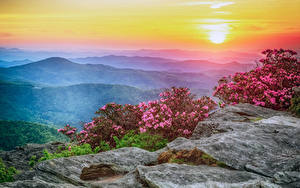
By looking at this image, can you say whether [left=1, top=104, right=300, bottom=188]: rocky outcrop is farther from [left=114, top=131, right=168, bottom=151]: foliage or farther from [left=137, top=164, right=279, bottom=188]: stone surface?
[left=114, top=131, right=168, bottom=151]: foliage

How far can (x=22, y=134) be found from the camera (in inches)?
2795

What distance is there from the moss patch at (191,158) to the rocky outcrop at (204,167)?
0.06ft

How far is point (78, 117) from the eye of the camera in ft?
630

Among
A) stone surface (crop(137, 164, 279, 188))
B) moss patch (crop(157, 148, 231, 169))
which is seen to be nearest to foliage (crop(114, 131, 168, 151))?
moss patch (crop(157, 148, 231, 169))

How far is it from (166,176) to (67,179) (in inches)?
78.2

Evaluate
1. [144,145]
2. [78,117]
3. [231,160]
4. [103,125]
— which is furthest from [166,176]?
[78,117]

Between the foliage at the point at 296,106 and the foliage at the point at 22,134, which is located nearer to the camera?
the foliage at the point at 296,106

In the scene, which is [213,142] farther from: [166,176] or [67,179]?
[67,179]

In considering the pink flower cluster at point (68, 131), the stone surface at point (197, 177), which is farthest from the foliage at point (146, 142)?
the pink flower cluster at point (68, 131)

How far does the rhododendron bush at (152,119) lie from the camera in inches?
400

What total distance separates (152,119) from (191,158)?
5.68 meters

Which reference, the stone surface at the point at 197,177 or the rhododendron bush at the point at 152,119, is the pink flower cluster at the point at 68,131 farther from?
the stone surface at the point at 197,177

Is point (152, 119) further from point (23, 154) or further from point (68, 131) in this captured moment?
point (23, 154)

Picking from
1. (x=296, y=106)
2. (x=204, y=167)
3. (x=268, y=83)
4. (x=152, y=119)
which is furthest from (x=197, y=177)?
(x=268, y=83)
